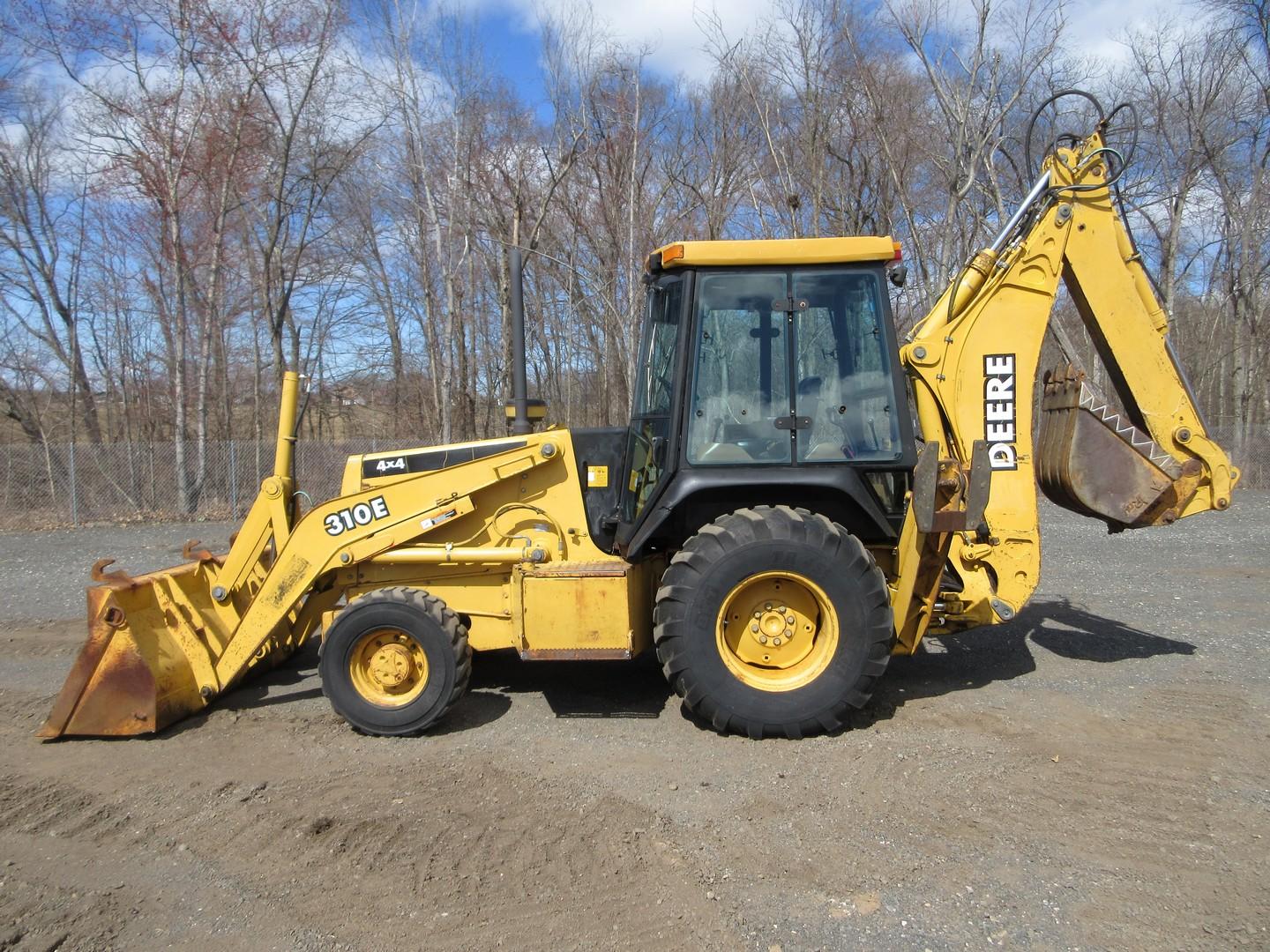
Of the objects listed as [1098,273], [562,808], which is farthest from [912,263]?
[562,808]

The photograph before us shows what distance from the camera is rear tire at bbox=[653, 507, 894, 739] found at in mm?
4676

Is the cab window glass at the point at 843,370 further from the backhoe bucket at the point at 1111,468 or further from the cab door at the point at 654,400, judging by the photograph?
the backhoe bucket at the point at 1111,468

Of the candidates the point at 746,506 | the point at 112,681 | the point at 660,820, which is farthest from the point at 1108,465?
the point at 112,681

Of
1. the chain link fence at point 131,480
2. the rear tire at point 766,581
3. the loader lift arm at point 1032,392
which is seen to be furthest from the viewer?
Result: the chain link fence at point 131,480

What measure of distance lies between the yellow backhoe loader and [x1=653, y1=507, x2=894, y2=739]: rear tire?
1cm

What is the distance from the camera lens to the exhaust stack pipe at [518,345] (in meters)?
4.91

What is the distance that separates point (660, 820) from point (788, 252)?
293cm

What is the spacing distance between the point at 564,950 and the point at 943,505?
9.50ft

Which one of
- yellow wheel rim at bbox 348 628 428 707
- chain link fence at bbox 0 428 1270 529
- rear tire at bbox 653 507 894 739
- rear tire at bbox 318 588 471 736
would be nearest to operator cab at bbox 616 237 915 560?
rear tire at bbox 653 507 894 739

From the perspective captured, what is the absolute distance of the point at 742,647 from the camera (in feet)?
16.1

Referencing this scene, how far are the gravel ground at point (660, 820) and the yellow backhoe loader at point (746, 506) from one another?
1.23 ft

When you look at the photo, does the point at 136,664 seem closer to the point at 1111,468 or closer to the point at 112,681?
the point at 112,681

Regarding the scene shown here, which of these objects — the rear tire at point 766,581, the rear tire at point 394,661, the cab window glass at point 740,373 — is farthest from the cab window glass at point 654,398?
the rear tire at point 394,661

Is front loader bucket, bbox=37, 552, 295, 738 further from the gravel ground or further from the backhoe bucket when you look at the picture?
the backhoe bucket
